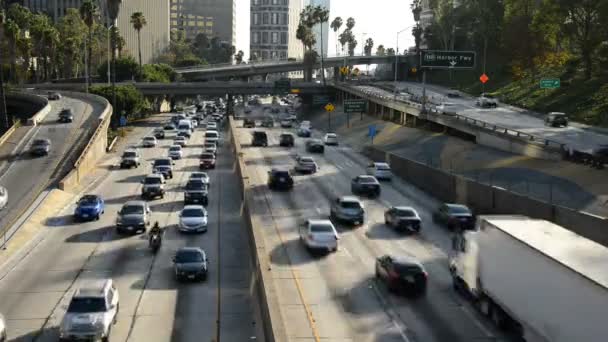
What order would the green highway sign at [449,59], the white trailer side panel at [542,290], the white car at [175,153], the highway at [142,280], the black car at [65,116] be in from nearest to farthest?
the white trailer side panel at [542,290] < the highway at [142,280] < the green highway sign at [449,59] < the white car at [175,153] < the black car at [65,116]

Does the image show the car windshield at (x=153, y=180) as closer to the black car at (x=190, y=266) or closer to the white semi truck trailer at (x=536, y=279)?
the black car at (x=190, y=266)

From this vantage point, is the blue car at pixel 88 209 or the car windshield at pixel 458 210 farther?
the blue car at pixel 88 209

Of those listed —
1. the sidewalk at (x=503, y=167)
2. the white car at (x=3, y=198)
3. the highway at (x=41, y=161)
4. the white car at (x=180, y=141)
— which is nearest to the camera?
the sidewalk at (x=503, y=167)

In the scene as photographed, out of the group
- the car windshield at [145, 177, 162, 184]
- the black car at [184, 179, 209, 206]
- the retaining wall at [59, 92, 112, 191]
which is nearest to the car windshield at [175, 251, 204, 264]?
the black car at [184, 179, 209, 206]

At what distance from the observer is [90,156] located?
2776 inches

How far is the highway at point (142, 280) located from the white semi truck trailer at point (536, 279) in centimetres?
787

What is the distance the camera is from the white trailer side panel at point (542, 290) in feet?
59.7

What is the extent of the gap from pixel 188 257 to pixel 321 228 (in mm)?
7055

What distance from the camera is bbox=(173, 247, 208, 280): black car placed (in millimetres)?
32906

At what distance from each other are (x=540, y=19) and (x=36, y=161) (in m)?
65.2

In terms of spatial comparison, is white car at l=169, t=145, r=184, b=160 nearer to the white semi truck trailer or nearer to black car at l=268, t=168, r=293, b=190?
black car at l=268, t=168, r=293, b=190

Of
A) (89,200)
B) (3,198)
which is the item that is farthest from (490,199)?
(3,198)

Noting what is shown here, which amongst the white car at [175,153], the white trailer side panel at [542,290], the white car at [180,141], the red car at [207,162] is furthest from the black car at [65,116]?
the white trailer side panel at [542,290]

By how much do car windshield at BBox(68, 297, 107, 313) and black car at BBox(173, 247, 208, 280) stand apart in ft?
23.8
